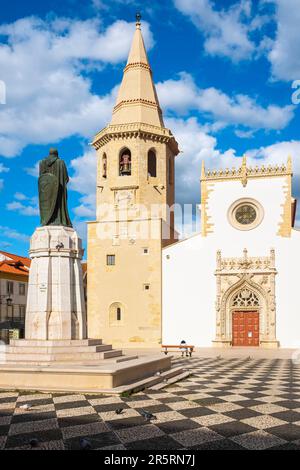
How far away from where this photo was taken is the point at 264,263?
29.7 metres

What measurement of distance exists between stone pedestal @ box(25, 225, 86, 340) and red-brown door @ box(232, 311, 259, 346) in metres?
19.2

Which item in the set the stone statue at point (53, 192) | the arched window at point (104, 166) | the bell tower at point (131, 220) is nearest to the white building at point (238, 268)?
the bell tower at point (131, 220)

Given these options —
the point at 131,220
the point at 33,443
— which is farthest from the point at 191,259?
the point at 33,443

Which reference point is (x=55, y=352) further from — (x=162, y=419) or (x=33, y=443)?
(x=33, y=443)

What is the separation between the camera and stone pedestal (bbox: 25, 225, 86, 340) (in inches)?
468

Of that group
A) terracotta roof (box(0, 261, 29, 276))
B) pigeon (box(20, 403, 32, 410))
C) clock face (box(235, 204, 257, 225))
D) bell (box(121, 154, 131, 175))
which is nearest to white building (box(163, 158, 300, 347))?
clock face (box(235, 204, 257, 225))

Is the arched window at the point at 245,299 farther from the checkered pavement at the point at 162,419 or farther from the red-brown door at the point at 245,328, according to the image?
the checkered pavement at the point at 162,419

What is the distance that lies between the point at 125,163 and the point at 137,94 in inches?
216

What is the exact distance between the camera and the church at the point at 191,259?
29.5 meters

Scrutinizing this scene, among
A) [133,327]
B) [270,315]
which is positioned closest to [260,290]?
[270,315]

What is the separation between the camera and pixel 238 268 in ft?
98.6

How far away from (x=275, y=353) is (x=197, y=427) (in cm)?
1923

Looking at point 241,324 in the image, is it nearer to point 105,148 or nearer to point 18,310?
point 105,148

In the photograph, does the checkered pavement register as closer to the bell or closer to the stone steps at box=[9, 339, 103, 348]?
the stone steps at box=[9, 339, 103, 348]
